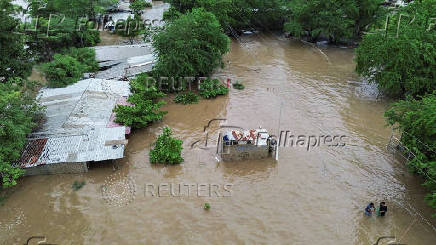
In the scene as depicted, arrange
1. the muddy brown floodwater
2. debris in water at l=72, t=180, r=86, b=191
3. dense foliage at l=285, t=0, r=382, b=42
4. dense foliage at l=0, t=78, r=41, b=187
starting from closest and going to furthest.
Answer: the muddy brown floodwater → dense foliage at l=0, t=78, r=41, b=187 → debris in water at l=72, t=180, r=86, b=191 → dense foliage at l=285, t=0, r=382, b=42

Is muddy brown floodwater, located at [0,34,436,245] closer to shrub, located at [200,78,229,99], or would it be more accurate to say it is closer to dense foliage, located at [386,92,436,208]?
dense foliage, located at [386,92,436,208]

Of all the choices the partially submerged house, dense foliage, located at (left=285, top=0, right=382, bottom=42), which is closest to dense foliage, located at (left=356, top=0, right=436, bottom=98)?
dense foliage, located at (left=285, top=0, right=382, bottom=42)

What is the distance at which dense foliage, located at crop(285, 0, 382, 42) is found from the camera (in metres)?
27.1

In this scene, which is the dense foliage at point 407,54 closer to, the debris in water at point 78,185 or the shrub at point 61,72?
the debris in water at point 78,185

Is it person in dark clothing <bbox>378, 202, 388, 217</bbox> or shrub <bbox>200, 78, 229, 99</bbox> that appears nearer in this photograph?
person in dark clothing <bbox>378, 202, 388, 217</bbox>

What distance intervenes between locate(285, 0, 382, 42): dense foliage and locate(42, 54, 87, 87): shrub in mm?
18414

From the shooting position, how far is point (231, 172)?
564 inches

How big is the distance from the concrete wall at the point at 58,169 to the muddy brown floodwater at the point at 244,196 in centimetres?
25

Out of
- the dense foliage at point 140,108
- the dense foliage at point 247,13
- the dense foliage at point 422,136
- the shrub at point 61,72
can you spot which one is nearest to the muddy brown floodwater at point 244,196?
the dense foliage at point 140,108

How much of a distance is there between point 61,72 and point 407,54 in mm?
18832

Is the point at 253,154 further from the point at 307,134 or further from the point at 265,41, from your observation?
the point at 265,41

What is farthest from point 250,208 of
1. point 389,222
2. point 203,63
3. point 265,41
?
point 265,41

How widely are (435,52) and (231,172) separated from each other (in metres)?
13.0

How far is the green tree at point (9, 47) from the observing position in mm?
16781
